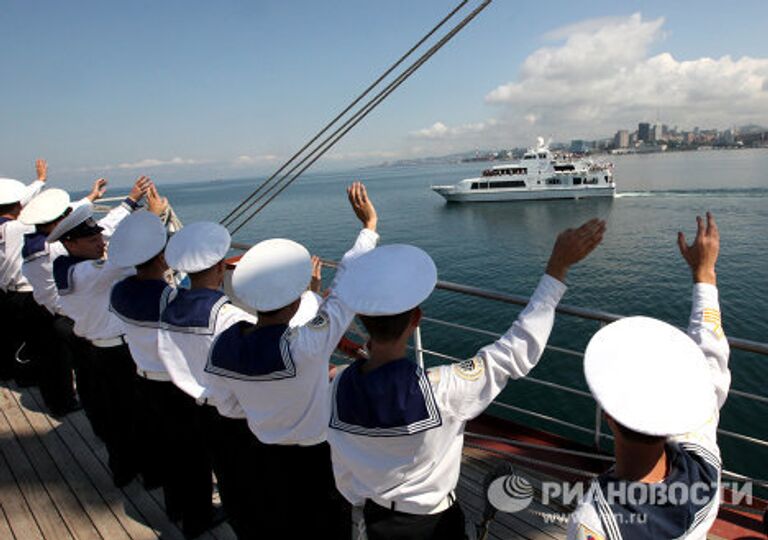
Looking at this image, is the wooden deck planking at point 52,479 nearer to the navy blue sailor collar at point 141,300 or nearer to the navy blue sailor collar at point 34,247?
the navy blue sailor collar at point 141,300

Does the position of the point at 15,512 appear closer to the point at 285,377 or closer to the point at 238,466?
the point at 238,466

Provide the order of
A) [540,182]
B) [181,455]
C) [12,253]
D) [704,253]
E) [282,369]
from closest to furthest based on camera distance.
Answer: [704,253]
[282,369]
[181,455]
[12,253]
[540,182]

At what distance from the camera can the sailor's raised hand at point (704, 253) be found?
1.46 metres

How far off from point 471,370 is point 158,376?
1811 millimetres

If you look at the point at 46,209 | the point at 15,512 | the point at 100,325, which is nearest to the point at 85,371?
the point at 100,325

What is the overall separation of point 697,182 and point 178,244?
6762 centimetres

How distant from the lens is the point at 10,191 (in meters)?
3.61

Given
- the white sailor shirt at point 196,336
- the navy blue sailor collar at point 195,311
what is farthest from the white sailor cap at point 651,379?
the navy blue sailor collar at point 195,311

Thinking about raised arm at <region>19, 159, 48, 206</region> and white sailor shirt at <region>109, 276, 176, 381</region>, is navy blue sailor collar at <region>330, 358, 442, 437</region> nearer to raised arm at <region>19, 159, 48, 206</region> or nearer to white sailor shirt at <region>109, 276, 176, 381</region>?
white sailor shirt at <region>109, 276, 176, 381</region>

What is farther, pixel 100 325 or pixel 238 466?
pixel 100 325

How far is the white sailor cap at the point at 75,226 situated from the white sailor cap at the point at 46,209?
1.70 feet

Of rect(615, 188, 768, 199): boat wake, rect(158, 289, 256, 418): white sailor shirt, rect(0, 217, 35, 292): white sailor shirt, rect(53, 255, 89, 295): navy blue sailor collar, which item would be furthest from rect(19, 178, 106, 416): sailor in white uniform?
rect(615, 188, 768, 199): boat wake

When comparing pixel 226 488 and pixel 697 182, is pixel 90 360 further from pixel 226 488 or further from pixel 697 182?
pixel 697 182

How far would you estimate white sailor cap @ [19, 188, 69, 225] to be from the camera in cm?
293
